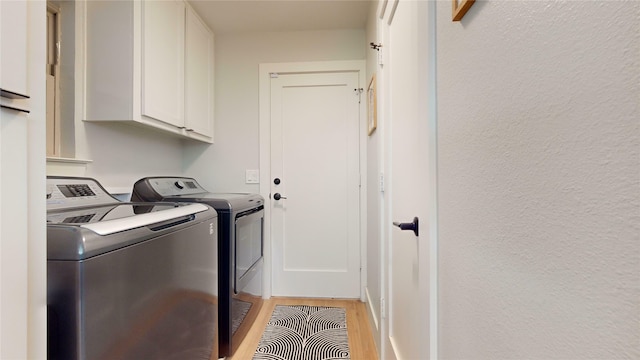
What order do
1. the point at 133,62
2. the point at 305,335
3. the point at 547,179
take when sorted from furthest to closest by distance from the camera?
the point at 305,335, the point at 133,62, the point at 547,179

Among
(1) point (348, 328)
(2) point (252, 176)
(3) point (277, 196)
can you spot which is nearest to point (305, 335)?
(1) point (348, 328)

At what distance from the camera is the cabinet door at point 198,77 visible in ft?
6.84

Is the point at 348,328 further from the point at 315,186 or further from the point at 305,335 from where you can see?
the point at 315,186

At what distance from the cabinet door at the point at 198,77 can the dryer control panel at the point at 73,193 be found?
813 mm

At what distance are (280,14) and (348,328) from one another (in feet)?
7.86

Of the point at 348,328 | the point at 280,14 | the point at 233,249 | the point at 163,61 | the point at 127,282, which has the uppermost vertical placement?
the point at 280,14

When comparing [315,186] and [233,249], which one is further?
[315,186]
